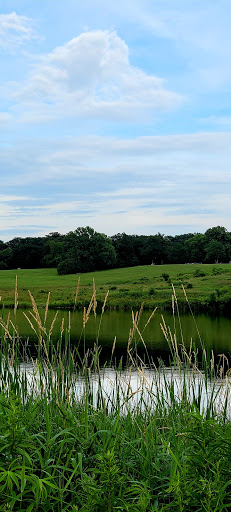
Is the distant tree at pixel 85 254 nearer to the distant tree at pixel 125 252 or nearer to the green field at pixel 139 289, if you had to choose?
the green field at pixel 139 289

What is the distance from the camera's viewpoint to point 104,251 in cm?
8381

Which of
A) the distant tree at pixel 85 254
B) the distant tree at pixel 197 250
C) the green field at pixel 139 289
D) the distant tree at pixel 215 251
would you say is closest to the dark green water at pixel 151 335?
the green field at pixel 139 289

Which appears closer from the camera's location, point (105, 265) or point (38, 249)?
point (105, 265)

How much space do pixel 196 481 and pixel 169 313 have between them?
4174 cm

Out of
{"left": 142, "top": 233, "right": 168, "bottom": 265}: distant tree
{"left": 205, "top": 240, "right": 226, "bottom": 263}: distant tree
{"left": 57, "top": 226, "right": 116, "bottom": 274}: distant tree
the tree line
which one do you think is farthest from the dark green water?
{"left": 205, "top": 240, "right": 226, "bottom": 263}: distant tree

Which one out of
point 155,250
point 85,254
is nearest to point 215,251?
point 155,250

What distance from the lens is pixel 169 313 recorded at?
4469cm

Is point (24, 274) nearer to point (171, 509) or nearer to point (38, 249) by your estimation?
point (38, 249)

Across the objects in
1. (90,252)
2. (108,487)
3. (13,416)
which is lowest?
(108,487)

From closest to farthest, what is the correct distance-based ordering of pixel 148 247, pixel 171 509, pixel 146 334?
A: pixel 171 509
pixel 146 334
pixel 148 247

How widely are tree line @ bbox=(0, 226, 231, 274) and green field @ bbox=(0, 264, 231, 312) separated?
8.12 metres

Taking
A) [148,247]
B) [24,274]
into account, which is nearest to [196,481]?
[24,274]

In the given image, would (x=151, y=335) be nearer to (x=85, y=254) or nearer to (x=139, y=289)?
(x=139, y=289)

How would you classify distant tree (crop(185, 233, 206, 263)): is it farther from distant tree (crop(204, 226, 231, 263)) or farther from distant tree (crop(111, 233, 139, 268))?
distant tree (crop(111, 233, 139, 268))
